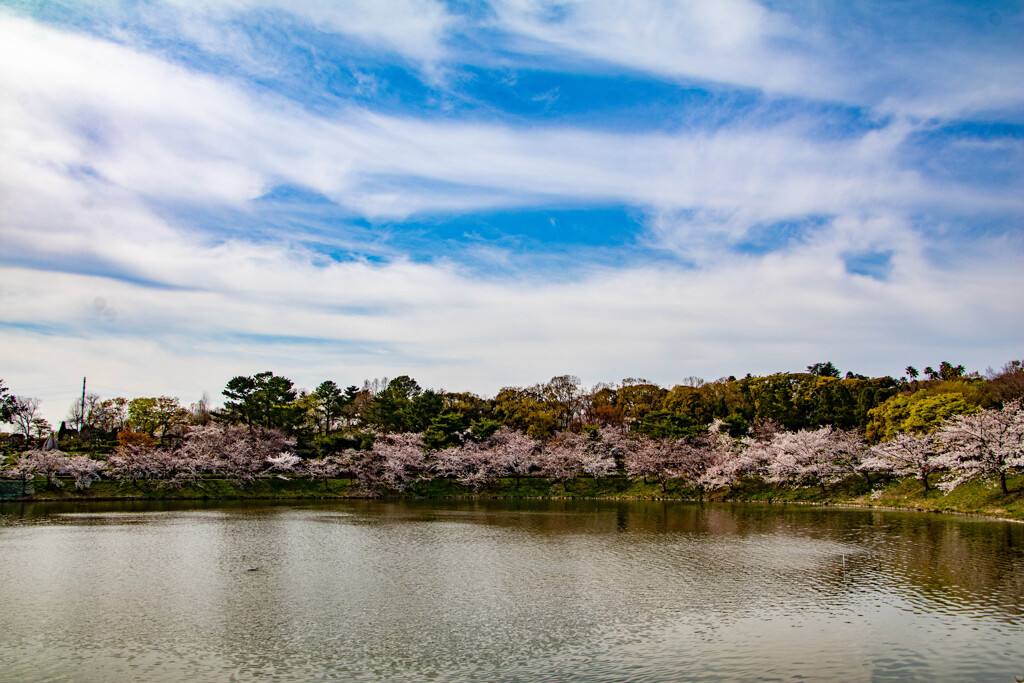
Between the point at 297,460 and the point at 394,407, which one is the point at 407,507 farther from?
the point at 394,407

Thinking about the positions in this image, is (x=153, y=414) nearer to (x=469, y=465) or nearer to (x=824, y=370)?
(x=469, y=465)

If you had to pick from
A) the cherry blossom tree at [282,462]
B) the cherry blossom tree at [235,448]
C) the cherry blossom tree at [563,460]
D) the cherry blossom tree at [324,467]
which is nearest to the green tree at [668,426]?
the cherry blossom tree at [563,460]

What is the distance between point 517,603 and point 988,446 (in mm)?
38311

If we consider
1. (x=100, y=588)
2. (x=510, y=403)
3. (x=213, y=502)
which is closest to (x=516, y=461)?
(x=510, y=403)

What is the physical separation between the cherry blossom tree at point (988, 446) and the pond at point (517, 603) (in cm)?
582

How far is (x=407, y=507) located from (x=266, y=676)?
4586 centimetres

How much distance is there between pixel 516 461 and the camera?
7694cm

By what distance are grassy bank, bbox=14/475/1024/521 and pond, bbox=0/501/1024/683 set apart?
301 inches

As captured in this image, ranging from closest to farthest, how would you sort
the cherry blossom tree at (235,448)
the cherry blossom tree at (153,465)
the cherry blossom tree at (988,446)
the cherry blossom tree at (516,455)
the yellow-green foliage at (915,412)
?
1. the cherry blossom tree at (988,446)
2. the yellow-green foliage at (915,412)
3. the cherry blossom tree at (153,465)
4. the cherry blossom tree at (235,448)
5. the cherry blossom tree at (516,455)


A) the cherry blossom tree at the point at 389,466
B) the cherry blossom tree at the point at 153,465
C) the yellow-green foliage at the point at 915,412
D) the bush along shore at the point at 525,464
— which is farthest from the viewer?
the cherry blossom tree at the point at 389,466

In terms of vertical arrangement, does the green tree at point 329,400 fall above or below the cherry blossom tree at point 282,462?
above

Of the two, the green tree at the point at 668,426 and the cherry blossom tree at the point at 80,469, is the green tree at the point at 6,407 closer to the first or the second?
the cherry blossom tree at the point at 80,469

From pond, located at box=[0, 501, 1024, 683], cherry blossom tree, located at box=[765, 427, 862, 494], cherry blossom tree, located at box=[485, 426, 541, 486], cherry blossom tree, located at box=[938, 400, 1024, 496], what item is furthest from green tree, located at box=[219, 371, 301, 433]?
cherry blossom tree, located at box=[938, 400, 1024, 496]

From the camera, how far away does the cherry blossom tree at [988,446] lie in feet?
138
